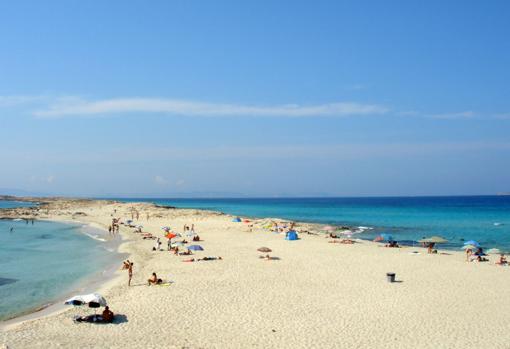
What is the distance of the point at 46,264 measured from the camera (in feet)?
96.6

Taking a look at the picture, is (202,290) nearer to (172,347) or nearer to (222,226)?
(172,347)

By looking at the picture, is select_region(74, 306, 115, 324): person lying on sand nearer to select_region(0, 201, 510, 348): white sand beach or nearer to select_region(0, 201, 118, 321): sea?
select_region(0, 201, 510, 348): white sand beach

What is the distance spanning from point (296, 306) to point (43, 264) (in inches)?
735

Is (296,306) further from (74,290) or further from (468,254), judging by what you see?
(468,254)

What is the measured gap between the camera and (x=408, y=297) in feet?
65.1

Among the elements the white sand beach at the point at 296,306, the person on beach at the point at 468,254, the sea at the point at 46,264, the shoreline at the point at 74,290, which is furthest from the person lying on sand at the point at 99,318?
the person on beach at the point at 468,254

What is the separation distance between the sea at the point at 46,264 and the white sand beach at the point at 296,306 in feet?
7.35

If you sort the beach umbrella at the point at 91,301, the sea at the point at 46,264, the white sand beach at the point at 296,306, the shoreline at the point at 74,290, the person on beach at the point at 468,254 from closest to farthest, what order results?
the white sand beach at the point at 296,306 < the beach umbrella at the point at 91,301 < the shoreline at the point at 74,290 < the sea at the point at 46,264 < the person on beach at the point at 468,254

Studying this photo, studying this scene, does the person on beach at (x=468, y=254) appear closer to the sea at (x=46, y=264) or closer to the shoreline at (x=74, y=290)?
the shoreline at (x=74, y=290)

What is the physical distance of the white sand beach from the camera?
47.4ft

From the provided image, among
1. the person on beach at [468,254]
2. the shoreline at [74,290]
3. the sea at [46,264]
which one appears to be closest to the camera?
the shoreline at [74,290]

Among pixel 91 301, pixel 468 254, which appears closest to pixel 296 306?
pixel 91 301

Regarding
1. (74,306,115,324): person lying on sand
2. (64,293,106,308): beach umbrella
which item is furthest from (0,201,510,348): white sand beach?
(64,293,106,308): beach umbrella

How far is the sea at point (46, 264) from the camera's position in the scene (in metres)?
20.5
